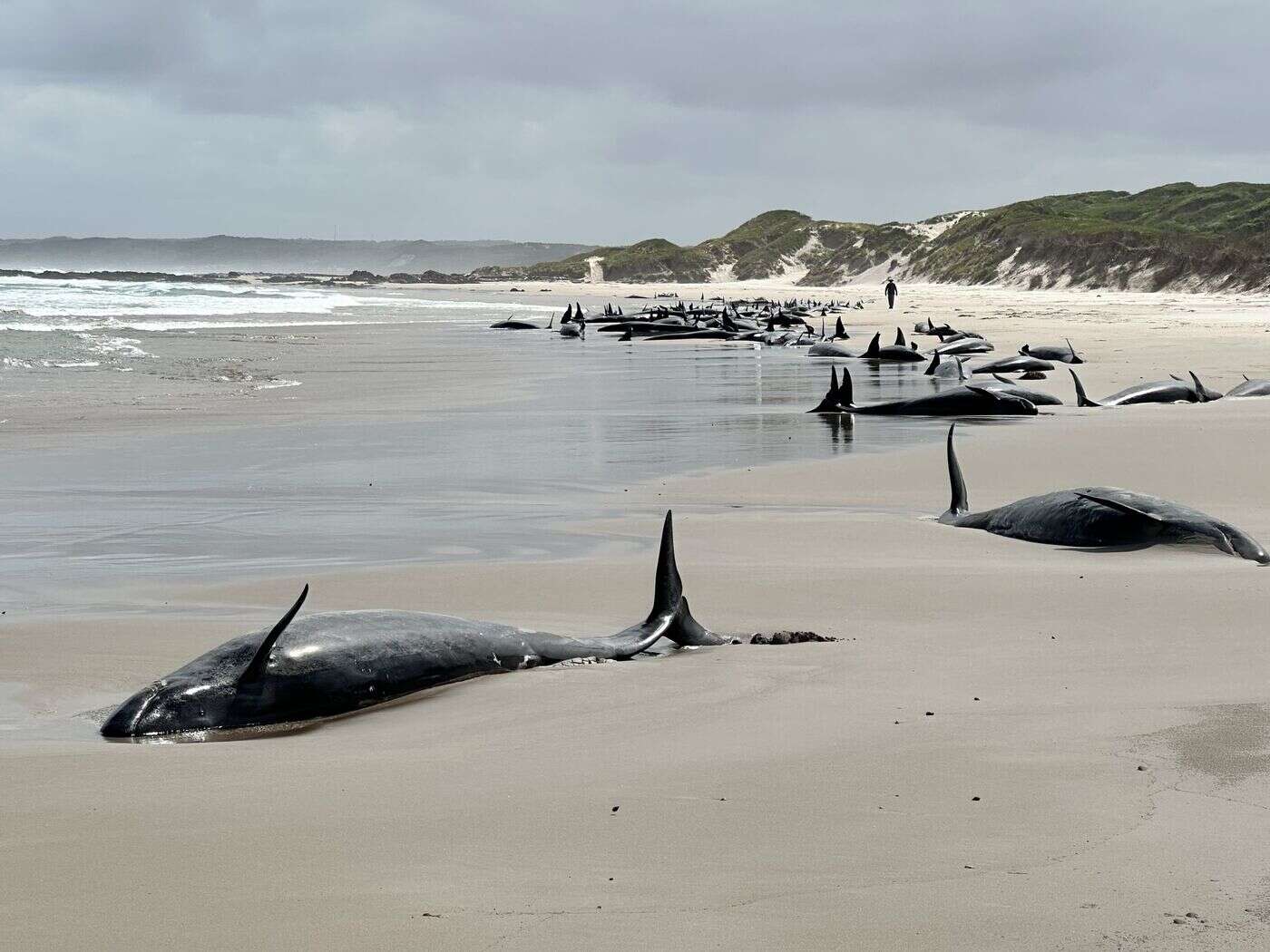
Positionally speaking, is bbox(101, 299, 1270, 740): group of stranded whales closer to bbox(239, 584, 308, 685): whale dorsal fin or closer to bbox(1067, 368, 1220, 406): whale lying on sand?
bbox(239, 584, 308, 685): whale dorsal fin

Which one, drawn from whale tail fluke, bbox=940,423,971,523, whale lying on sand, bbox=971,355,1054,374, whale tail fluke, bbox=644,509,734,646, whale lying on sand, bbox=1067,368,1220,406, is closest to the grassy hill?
whale lying on sand, bbox=971,355,1054,374

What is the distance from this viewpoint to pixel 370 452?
1120cm

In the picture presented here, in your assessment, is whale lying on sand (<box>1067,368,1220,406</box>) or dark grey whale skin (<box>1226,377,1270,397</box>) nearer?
whale lying on sand (<box>1067,368,1220,406</box>)

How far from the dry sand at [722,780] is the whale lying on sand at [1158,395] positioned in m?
8.47

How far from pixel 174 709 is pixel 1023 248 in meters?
76.0

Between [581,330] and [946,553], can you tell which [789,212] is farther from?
[946,553]

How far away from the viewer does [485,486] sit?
368 inches

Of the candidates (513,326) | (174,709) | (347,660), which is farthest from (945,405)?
(513,326)

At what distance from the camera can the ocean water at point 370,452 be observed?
714 centimetres

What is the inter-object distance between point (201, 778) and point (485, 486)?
577 cm

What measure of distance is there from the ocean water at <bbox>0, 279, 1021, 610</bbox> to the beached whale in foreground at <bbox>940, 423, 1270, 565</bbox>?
1638 millimetres

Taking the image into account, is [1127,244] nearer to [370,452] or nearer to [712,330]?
[712,330]

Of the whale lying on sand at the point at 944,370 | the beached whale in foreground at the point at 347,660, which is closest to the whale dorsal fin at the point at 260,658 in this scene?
the beached whale in foreground at the point at 347,660

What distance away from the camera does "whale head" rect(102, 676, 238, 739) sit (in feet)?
13.8
